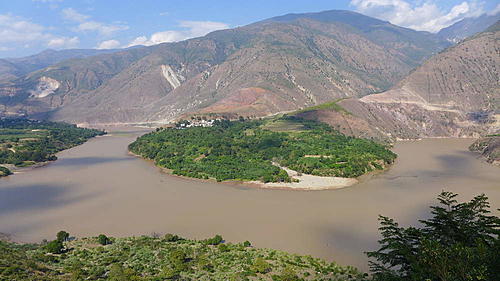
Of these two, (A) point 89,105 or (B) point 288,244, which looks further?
(A) point 89,105

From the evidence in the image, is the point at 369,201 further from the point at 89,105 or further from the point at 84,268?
the point at 89,105

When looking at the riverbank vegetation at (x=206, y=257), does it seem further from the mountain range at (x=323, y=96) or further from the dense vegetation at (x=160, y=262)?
the mountain range at (x=323, y=96)

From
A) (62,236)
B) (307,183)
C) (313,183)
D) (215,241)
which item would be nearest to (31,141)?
(62,236)

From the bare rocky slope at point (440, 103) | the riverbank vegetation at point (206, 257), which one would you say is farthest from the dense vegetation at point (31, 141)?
the bare rocky slope at point (440, 103)

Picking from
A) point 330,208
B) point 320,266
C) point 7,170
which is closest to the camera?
point 320,266

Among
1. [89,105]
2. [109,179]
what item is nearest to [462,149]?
[109,179]

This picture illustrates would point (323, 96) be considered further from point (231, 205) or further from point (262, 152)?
point (231, 205)
